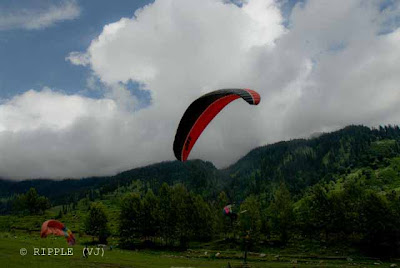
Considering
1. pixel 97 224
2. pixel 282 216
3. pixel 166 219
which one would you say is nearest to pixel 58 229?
pixel 166 219

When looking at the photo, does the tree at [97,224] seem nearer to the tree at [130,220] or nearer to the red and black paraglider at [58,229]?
the tree at [130,220]

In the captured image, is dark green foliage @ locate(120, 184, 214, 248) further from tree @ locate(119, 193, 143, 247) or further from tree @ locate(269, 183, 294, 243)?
tree @ locate(269, 183, 294, 243)

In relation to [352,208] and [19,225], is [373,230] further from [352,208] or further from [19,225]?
[19,225]

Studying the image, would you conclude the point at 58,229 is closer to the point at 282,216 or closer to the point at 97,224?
the point at 97,224

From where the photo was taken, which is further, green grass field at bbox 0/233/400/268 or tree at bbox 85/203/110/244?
tree at bbox 85/203/110/244

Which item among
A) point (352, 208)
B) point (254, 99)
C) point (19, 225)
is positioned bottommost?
point (19, 225)

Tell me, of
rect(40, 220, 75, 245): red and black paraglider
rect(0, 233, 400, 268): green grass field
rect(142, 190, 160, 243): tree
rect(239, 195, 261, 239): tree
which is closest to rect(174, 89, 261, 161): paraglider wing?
rect(0, 233, 400, 268): green grass field

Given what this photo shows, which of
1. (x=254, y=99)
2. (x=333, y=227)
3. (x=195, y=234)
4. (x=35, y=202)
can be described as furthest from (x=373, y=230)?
(x=35, y=202)

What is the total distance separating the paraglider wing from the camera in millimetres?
20344

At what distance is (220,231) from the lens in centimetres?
10538

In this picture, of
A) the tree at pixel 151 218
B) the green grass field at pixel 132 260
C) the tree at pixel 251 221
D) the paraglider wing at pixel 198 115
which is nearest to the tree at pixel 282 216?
the tree at pixel 251 221

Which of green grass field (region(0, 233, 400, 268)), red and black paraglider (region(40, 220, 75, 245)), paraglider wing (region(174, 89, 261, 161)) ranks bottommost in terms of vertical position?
green grass field (region(0, 233, 400, 268))

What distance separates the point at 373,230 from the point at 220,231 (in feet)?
167

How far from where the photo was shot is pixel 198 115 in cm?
2144
